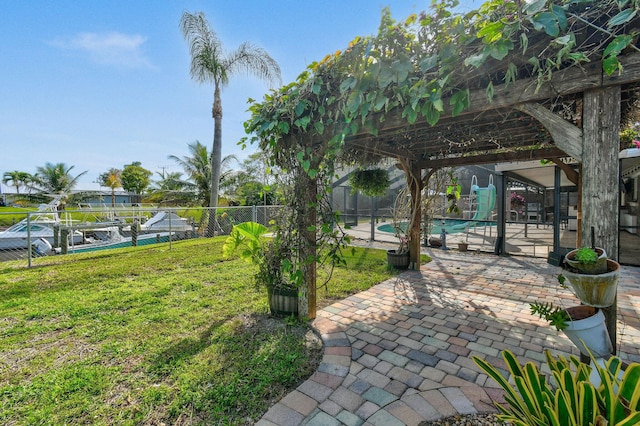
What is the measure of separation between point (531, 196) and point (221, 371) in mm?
15232

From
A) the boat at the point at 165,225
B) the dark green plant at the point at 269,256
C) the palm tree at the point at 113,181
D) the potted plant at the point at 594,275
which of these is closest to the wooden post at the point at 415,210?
the dark green plant at the point at 269,256

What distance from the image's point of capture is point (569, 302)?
11.7 feet

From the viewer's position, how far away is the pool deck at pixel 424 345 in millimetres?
1749

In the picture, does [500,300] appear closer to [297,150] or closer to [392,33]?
[297,150]

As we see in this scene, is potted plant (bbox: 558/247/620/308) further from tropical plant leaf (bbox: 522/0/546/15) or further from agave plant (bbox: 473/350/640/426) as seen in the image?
tropical plant leaf (bbox: 522/0/546/15)

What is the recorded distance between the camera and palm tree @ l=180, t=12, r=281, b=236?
376 inches

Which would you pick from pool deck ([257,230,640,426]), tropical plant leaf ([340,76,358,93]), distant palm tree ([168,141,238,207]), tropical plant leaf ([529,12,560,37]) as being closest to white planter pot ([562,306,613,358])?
pool deck ([257,230,640,426])

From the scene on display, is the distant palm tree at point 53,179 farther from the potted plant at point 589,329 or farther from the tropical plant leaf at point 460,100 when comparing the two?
the potted plant at point 589,329

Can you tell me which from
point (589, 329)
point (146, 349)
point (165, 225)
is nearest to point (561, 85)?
point (589, 329)

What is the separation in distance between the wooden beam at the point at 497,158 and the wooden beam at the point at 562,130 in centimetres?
273

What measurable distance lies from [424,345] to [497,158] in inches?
130

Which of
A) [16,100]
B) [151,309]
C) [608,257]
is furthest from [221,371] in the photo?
[16,100]

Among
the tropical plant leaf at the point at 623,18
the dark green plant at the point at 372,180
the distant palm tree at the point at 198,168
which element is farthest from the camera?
the distant palm tree at the point at 198,168

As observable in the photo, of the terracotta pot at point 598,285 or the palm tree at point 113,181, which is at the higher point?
the palm tree at point 113,181
